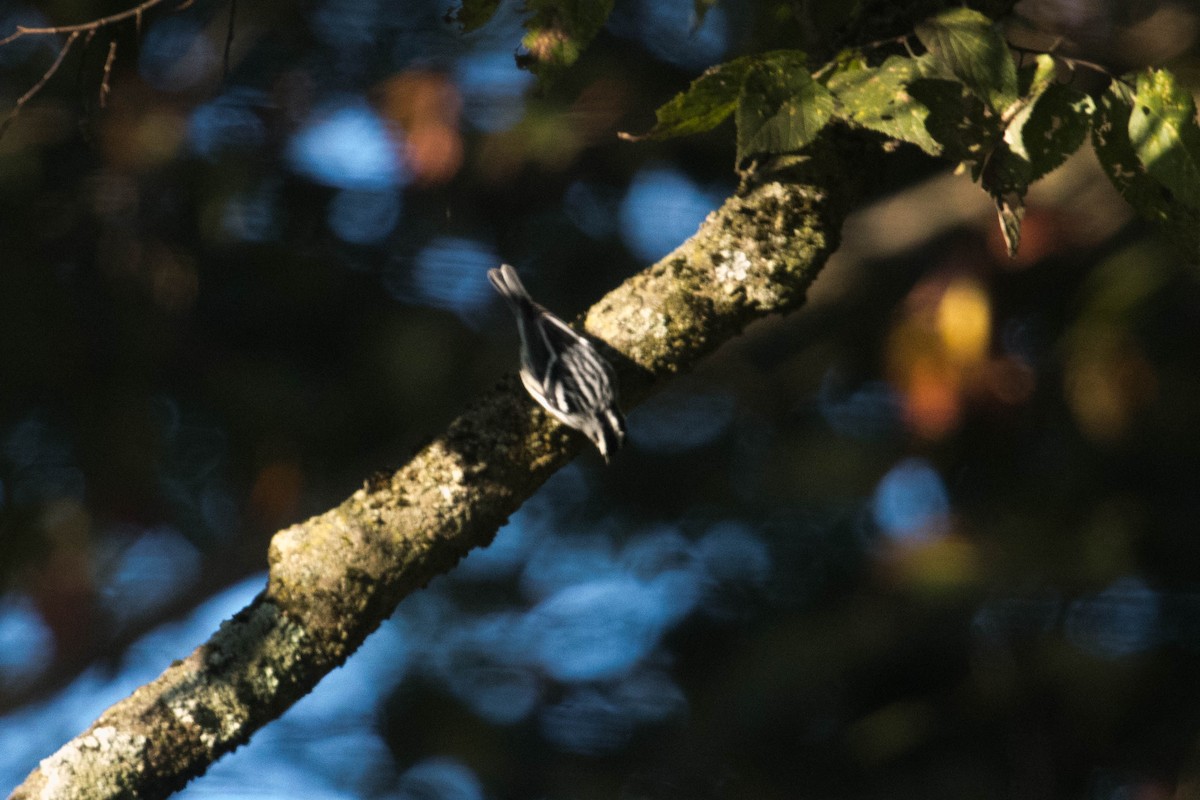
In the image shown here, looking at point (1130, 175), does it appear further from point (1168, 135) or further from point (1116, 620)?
point (1116, 620)

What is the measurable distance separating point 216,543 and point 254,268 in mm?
1101

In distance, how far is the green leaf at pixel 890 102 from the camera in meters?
1.58

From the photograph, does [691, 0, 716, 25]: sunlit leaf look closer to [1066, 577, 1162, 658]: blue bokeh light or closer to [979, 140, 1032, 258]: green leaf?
[979, 140, 1032, 258]: green leaf

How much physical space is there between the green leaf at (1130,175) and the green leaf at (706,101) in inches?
18.9

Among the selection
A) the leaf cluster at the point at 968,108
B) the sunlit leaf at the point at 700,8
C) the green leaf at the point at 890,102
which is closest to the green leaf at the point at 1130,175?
the leaf cluster at the point at 968,108

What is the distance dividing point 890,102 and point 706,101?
0.25 metres

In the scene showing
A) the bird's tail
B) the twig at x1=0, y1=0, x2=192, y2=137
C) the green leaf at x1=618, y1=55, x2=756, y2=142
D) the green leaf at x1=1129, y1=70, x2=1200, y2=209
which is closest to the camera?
the green leaf at x1=1129, y1=70, x2=1200, y2=209

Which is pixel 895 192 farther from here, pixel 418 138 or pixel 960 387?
pixel 418 138

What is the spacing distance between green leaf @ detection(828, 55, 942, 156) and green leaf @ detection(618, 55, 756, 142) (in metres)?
0.14

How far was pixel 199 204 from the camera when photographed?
4672 mm

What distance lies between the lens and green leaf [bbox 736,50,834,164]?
5.22 feet

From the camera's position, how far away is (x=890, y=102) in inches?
62.6

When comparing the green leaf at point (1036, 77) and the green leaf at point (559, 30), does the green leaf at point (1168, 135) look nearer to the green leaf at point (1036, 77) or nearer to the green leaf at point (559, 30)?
the green leaf at point (1036, 77)

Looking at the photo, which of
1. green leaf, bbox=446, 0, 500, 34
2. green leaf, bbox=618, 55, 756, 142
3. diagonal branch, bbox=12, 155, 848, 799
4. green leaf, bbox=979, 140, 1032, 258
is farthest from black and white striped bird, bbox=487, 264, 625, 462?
green leaf, bbox=979, 140, 1032, 258
